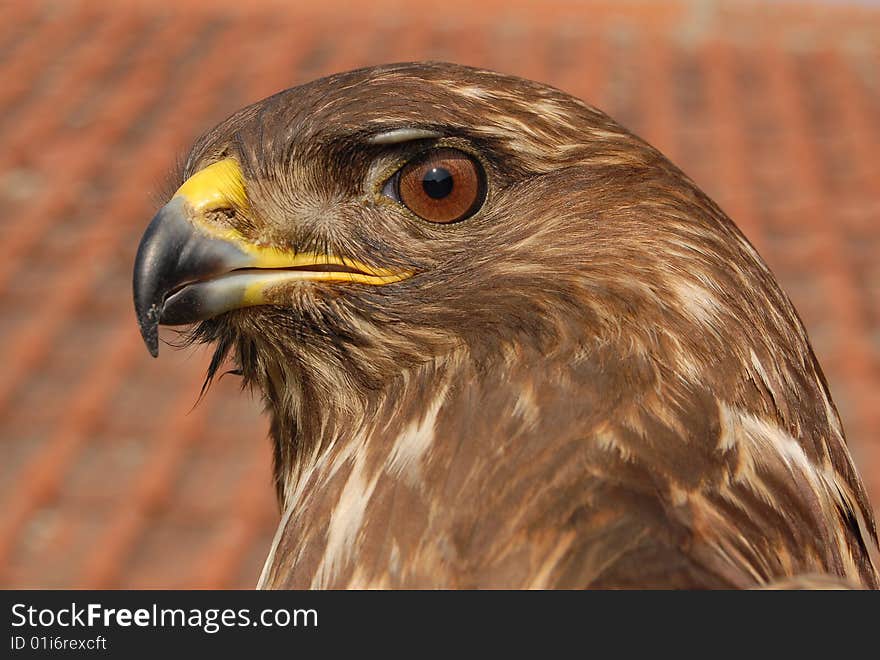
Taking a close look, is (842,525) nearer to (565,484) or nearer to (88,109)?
(565,484)

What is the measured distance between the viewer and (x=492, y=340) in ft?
7.53

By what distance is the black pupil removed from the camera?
2.36 metres

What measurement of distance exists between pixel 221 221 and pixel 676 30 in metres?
8.69

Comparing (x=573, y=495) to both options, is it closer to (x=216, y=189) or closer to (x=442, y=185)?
(x=442, y=185)

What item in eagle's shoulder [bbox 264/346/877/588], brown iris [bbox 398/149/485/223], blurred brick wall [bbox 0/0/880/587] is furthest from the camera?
blurred brick wall [bbox 0/0/880/587]

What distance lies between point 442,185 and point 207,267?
19.0 inches

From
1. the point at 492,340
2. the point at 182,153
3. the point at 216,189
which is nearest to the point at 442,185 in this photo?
the point at 492,340

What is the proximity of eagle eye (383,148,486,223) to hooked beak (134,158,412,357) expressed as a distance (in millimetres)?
140

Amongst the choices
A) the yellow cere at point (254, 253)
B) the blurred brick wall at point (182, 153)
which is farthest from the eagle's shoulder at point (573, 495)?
the blurred brick wall at point (182, 153)

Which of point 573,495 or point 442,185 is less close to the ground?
point 442,185

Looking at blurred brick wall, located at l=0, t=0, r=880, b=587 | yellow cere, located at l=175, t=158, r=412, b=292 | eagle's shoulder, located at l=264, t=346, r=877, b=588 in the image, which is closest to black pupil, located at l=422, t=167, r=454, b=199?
yellow cere, located at l=175, t=158, r=412, b=292

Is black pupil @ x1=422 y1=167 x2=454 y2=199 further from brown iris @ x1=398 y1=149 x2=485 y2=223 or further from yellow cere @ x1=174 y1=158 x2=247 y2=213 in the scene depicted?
yellow cere @ x1=174 y1=158 x2=247 y2=213

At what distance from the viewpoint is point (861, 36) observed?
34.0ft

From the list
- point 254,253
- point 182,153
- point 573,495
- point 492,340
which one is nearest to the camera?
point 573,495
